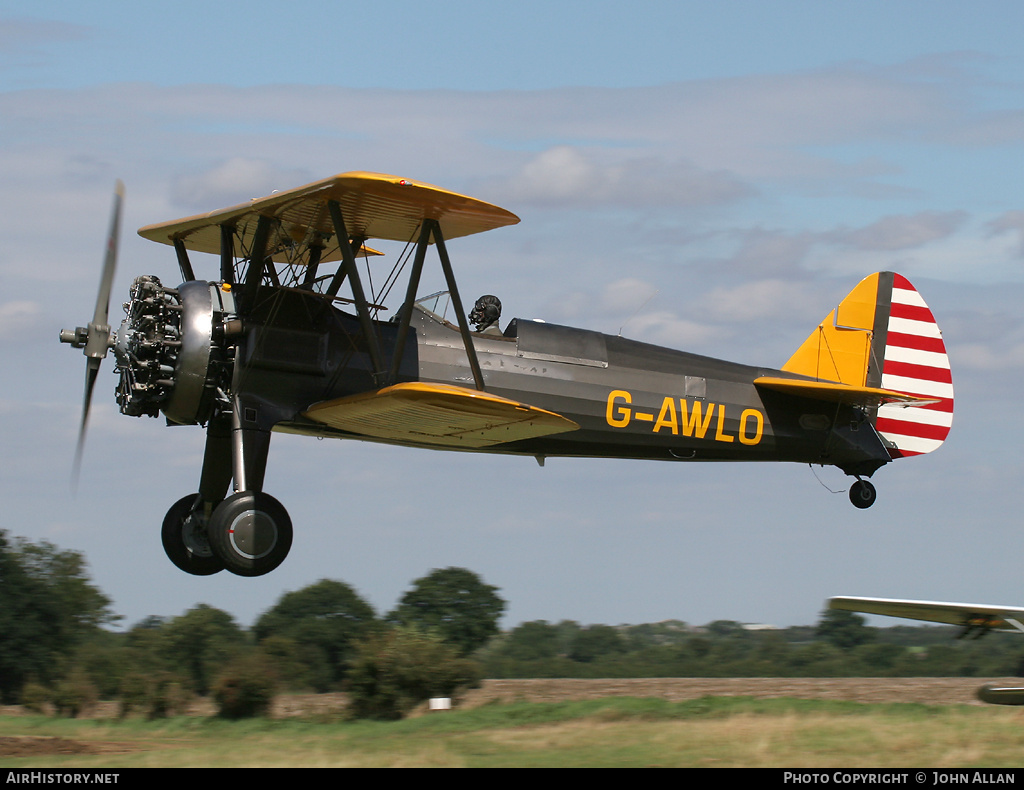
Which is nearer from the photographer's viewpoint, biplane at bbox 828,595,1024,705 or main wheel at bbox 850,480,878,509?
biplane at bbox 828,595,1024,705

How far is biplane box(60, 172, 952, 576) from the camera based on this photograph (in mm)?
10578

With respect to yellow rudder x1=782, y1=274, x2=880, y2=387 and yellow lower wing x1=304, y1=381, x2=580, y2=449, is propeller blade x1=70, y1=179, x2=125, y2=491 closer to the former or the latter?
yellow lower wing x1=304, y1=381, x2=580, y2=449

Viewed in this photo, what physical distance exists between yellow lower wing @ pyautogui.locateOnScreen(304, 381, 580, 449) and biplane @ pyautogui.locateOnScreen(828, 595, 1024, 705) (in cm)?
357

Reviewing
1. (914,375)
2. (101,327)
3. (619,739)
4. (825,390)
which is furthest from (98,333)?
(914,375)

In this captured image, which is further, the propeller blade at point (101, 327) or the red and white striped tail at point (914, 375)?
the red and white striped tail at point (914, 375)

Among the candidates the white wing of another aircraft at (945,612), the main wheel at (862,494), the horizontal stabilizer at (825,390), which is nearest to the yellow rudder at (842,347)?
the horizontal stabilizer at (825,390)

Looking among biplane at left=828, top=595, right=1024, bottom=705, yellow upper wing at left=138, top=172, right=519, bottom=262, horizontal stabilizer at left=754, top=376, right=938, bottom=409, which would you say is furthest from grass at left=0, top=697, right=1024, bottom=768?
yellow upper wing at left=138, top=172, right=519, bottom=262

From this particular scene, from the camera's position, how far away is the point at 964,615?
1163 cm

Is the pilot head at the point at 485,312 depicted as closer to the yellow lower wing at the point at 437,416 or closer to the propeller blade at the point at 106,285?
the yellow lower wing at the point at 437,416

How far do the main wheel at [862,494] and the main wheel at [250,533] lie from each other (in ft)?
21.1

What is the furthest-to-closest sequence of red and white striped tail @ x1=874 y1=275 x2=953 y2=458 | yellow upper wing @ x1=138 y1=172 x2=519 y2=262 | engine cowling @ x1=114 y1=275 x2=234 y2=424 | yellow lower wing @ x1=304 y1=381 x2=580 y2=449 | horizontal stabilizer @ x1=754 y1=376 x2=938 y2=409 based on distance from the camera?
1. red and white striped tail @ x1=874 y1=275 x2=953 y2=458
2. horizontal stabilizer @ x1=754 y1=376 x2=938 y2=409
3. engine cowling @ x1=114 y1=275 x2=234 y2=424
4. yellow upper wing @ x1=138 y1=172 x2=519 y2=262
5. yellow lower wing @ x1=304 y1=381 x2=580 y2=449

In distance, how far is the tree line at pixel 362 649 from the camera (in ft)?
56.9

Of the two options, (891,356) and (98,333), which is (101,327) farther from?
(891,356)
